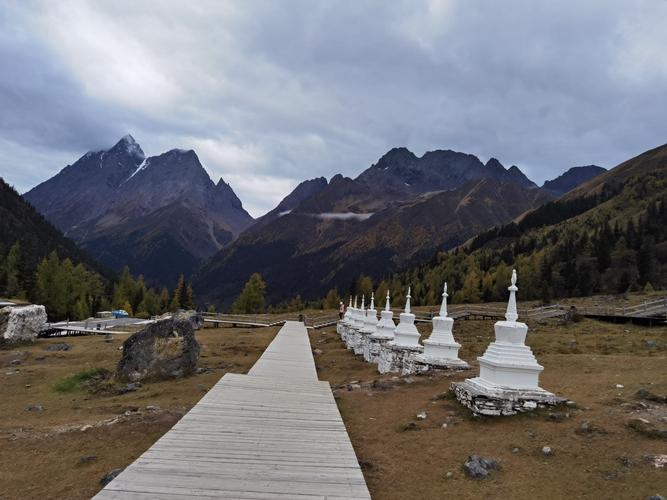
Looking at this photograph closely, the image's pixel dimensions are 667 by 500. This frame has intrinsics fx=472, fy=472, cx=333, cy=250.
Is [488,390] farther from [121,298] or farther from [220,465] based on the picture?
[121,298]

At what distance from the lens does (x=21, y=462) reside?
10086mm

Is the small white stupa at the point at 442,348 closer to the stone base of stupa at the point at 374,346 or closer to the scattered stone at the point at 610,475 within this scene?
the stone base of stupa at the point at 374,346

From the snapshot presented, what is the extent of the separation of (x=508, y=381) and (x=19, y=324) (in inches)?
1420

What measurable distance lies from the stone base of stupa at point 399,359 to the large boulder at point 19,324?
2794cm

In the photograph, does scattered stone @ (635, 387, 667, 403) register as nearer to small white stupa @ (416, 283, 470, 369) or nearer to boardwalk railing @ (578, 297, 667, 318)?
small white stupa @ (416, 283, 470, 369)

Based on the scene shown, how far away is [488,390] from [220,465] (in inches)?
245

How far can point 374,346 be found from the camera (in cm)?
2495

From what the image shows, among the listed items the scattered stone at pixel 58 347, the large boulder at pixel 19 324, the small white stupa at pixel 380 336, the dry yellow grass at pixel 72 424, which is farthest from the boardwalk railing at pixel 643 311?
the large boulder at pixel 19 324

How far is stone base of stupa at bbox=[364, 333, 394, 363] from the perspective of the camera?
23.3 m

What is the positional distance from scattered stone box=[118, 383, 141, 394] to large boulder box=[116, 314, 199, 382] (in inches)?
28.0

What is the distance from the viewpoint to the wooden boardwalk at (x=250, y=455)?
6.80 metres

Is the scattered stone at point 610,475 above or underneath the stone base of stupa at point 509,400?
underneath

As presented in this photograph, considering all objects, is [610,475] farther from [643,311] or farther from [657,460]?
[643,311]

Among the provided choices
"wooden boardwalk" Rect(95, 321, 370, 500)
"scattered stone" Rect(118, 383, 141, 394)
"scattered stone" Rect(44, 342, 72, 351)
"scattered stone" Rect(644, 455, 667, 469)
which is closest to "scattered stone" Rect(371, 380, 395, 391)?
"wooden boardwalk" Rect(95, 321, 370, 500)
